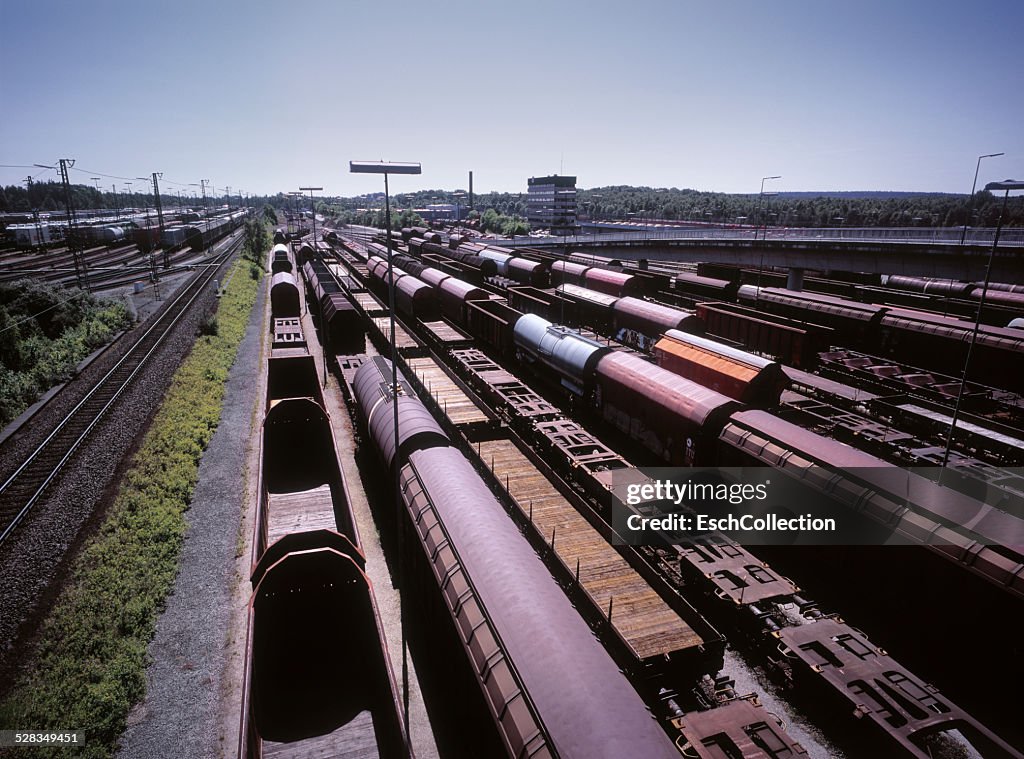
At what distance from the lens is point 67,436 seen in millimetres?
23625

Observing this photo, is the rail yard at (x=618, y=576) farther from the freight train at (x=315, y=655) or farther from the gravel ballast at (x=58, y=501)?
the gravel ballast at (x=58, y=501)

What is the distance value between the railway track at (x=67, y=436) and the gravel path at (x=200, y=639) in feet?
17.6

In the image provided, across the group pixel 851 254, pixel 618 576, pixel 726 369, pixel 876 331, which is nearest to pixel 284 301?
pixel 726 369

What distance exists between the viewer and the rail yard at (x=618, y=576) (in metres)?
9.89

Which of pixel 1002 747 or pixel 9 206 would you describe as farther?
pixel 9 206

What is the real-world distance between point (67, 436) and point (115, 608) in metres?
14.2

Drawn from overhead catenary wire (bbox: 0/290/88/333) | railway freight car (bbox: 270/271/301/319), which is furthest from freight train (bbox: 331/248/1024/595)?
overhead catenary wire (bbox: 0/290/88/333)

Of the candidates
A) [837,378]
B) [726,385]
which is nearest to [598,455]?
[726,385]

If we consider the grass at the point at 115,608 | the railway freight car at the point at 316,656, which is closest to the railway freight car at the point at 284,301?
the grass at the point at 115,608

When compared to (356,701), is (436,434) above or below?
above

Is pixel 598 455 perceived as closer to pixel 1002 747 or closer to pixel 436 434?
pixel 436 434

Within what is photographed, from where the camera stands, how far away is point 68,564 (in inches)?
613

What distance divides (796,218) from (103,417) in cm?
17044

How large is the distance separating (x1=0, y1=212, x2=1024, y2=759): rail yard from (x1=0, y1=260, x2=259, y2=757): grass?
2381 mm
